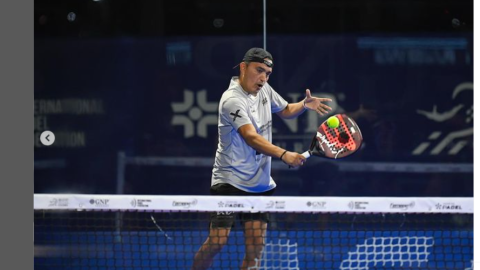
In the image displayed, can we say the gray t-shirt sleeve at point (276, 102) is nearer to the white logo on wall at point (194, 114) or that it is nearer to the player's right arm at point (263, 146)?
the player's right arm at point (263, 146)

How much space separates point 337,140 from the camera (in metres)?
4.21

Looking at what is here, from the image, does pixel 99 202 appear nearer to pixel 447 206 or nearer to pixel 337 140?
pixel 337 140

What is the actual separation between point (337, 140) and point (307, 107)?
10.5 inches

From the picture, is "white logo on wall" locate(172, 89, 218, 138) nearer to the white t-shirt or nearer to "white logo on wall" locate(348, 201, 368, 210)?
the white t-shirt

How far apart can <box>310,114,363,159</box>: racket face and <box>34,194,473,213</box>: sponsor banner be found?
1.41 feet

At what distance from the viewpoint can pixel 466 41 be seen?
541cm

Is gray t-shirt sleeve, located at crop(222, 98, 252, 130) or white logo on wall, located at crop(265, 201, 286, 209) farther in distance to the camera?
gray t-shirt sleeve, located at crop(222, 98, 252, 130)

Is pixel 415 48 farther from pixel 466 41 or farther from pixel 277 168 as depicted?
pixel 277 168

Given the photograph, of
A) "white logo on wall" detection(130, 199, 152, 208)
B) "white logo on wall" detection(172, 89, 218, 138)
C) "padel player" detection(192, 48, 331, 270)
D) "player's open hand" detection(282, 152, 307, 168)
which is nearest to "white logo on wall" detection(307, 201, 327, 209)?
"player's open hand" detection(282, 152, 307, 168)

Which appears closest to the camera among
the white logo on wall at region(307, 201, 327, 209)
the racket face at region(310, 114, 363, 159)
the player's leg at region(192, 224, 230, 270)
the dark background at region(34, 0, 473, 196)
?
the white logo on wall at region(307, 201, 327, 209)

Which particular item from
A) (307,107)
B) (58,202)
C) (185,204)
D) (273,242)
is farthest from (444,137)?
(58,202)

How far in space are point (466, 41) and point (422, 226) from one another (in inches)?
41.5

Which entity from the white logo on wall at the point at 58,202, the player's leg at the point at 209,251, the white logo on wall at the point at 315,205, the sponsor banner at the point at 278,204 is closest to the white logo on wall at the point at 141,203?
the sponsor banner at the point at 278,204

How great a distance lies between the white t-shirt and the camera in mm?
4223
